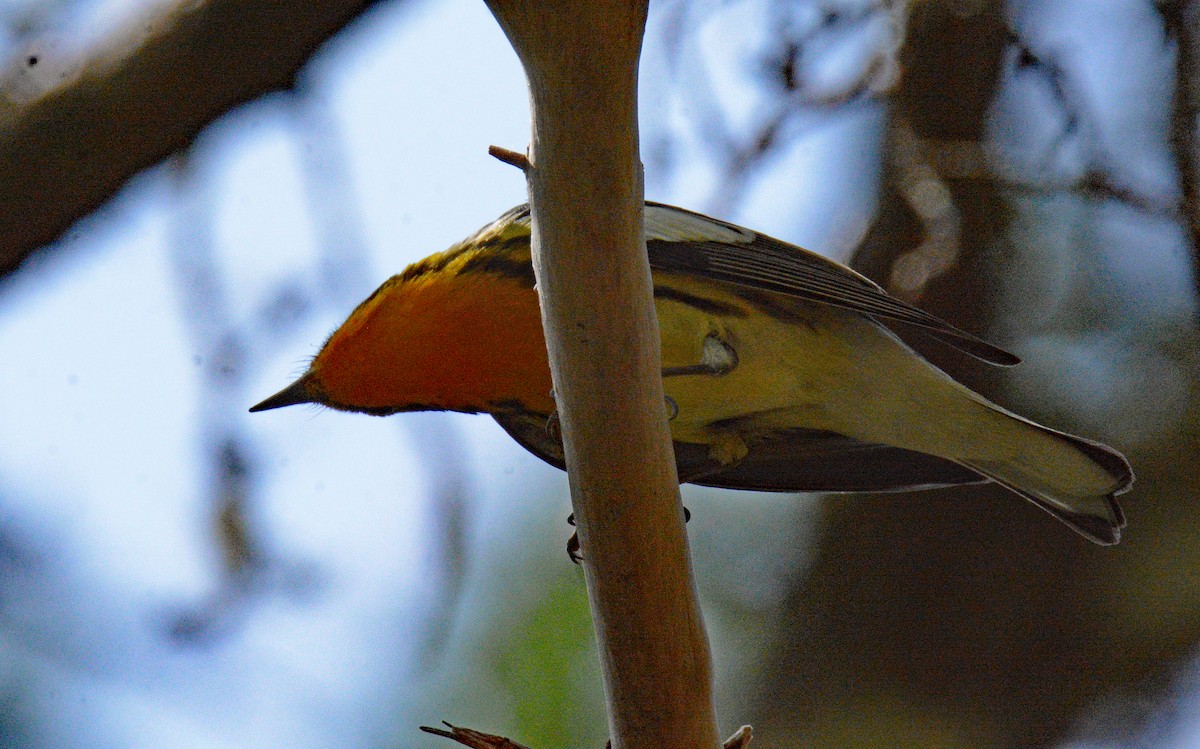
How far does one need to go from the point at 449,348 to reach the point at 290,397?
56 centimetres

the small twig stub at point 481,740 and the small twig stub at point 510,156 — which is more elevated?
the small twig stub at point 510,156

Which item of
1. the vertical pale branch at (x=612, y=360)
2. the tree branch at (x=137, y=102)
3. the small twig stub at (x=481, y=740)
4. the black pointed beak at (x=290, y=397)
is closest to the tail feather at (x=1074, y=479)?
the vertical pale branch at (x=612, y=360)

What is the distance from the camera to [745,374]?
301 centimetres

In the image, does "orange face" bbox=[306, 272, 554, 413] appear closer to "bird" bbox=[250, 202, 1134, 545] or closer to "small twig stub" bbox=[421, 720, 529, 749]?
"bird" bbox=[250, 202, 1134, 545]

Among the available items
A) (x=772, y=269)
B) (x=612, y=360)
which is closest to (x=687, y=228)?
(x=772, y=269)

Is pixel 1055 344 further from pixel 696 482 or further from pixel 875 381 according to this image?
pixel 696 482

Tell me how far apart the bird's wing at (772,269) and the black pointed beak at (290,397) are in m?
1.00

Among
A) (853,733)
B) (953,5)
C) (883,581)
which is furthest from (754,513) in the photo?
(953,5)

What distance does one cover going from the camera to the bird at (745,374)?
2893 mm

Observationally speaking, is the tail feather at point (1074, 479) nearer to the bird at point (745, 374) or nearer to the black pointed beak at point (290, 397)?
the bird at point (745, 374)

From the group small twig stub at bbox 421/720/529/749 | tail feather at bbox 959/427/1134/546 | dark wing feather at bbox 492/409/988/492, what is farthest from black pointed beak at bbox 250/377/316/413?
tail feather at bbox 959/427/1134/546

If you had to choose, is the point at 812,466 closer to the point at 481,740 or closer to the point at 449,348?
the point at 449,348

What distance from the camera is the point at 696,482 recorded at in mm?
3170

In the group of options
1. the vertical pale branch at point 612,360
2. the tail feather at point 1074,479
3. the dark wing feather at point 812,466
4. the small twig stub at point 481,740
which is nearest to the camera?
the vertical pale branch at point 612,360
